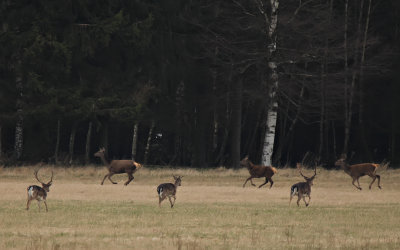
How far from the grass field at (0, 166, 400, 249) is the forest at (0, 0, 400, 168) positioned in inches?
300

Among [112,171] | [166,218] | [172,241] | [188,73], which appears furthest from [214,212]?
[188,73]

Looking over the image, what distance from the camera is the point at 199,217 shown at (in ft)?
70.8

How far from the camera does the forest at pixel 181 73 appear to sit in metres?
42.2

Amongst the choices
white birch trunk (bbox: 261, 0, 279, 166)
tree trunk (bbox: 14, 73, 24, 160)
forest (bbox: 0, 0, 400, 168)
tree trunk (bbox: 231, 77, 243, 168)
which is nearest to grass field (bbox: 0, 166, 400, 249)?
white birch trunk (bbox: 261, 0, 279, 166)

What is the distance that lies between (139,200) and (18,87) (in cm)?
1838

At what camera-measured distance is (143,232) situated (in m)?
18.2

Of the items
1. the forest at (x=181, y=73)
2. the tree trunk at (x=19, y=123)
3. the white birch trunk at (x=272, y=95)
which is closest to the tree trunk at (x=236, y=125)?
the forest at (x=181, y=73)

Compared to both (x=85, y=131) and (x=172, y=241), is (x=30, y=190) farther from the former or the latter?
(x=85, y=131)

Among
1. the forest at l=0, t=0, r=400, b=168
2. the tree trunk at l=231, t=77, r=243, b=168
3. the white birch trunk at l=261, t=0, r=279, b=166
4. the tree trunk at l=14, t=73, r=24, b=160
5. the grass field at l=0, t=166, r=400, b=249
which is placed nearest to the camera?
the grass field at l=0, t=166, r=400, b=249

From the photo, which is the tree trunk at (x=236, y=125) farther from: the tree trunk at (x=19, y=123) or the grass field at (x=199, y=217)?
the tree trunk at (x=19, y=123)

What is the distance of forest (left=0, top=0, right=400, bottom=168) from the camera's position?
42.2 metres

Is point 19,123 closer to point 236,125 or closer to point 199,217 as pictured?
point 236,125

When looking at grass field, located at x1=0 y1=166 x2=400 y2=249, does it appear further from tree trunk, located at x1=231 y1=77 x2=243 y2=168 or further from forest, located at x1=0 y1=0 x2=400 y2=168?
tree trunk, located at x1=231 y1=77 x2=243 y2=168

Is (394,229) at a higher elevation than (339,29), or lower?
lower
